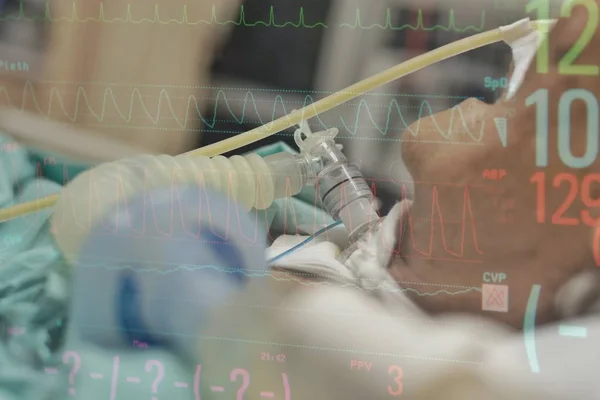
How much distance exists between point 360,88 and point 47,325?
0.36 metres

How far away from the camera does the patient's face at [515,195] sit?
0.43m

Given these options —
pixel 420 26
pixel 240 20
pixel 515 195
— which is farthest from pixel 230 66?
pixel 515 195

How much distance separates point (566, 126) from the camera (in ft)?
1.41

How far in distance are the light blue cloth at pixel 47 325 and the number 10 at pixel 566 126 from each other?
187 millimetres

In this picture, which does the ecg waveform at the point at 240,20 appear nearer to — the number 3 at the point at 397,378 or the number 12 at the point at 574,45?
the number 12 at the point at 574,45

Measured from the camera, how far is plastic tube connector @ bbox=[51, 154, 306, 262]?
1.56 feet

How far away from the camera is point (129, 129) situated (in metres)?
0.50

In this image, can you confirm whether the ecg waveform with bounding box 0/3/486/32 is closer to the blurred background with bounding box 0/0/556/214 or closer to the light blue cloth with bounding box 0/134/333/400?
the blurred background with bounding box 0/0/556/214

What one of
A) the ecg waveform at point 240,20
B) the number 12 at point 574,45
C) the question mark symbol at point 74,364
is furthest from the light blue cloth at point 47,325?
the number 12 at point 574,45

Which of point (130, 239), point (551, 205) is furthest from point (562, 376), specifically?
point (130, 239)

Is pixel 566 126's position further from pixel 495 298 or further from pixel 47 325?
pixel 47 325

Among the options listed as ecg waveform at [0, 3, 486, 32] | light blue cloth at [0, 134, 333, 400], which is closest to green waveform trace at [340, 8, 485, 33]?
ecg waveform at [0, 3, 486, 32]

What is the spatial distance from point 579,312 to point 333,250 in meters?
0.20

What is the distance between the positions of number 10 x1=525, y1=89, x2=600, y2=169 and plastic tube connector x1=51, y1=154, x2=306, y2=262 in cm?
20
